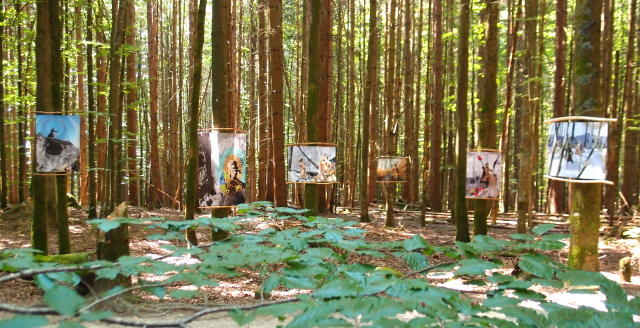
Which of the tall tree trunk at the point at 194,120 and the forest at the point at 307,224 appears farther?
the tall tree trunk at the point at 194,120

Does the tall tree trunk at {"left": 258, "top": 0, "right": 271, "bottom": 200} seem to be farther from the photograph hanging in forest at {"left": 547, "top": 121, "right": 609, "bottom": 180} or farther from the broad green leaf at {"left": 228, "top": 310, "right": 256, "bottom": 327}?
the broad green leaf at {"left": 228, "top": 310, "right": 256, "bottom": 327}

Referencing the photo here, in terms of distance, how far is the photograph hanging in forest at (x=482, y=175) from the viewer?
8.26 metres

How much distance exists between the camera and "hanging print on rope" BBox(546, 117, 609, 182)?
4805 millimetres

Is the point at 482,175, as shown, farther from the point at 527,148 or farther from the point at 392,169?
the point at 392,169

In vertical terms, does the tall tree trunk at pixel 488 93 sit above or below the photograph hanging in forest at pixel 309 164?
above

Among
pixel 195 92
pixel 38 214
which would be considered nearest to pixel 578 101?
pixel 195 92

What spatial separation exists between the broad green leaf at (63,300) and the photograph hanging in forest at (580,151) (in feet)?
16.2

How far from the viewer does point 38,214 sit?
19.5 feet

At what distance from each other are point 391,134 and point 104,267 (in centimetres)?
1132

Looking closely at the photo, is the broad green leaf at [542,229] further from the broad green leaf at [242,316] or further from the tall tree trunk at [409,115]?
the tall tree trunk at [409,115]

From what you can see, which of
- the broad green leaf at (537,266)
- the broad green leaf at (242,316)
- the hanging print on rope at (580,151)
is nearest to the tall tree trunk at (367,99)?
the hanging print on rope at (580,151)

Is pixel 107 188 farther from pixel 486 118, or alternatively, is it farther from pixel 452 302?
pixel 452 302

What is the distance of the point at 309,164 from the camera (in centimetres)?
702

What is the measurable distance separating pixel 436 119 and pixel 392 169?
522 cm
